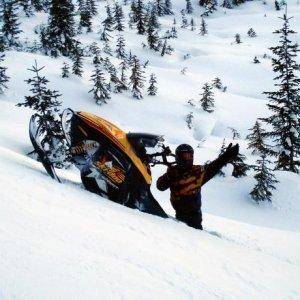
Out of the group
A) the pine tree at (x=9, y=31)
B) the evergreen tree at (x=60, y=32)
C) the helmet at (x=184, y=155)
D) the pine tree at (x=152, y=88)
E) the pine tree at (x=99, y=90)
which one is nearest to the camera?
the helmet at (x=184, y=155)

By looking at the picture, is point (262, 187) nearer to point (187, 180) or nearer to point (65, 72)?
point (187, 180)

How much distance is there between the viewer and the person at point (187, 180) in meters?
6.30

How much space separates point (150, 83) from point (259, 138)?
16254 millimetres

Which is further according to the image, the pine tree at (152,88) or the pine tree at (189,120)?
the pine tree at (152,88)

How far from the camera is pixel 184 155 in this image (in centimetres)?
630

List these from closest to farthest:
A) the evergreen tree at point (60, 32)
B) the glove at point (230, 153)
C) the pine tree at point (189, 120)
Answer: the glove at point (230, 153) → the pine tree at point (189, 120) → the evergreen tree at point (60, 32)

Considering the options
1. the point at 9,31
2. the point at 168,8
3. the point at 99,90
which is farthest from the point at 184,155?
the point at 168,8

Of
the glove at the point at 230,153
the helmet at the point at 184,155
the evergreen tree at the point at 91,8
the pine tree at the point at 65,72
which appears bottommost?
the pine tree at the point at 65,72

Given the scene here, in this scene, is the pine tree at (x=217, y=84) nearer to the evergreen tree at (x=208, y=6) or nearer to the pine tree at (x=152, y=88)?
the pine tree at (x=152, y=88)

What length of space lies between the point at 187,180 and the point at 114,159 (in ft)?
3.88

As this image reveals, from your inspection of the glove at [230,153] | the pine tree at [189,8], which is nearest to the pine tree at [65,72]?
the glove at [230,153]

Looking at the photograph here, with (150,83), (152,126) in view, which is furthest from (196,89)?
(152,126)

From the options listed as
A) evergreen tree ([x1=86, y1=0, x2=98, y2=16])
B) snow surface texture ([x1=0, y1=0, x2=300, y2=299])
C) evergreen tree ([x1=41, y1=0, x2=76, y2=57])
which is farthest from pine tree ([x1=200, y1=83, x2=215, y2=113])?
evergreen tree ([x1=86, y1=0, x2=98, y2=16])

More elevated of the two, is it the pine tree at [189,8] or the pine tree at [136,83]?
the pine tree at [189,8]
